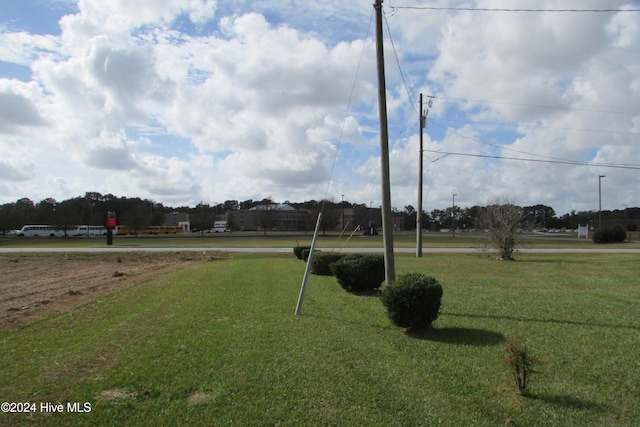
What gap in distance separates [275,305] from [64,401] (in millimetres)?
5644

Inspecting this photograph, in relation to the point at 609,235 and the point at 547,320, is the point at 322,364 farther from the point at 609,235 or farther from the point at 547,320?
the point at 609,235

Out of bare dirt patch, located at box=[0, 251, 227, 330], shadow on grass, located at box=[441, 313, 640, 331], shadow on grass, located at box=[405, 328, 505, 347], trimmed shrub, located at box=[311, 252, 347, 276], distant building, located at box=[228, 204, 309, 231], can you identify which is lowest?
bare dirt patch, located at box=[0, 251, 227, 330]

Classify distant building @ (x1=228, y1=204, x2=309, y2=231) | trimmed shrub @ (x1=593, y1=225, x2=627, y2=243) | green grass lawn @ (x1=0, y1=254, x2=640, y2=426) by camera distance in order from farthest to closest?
distant building @ (x1=228, y1=204, x2=309, y2=231) → trimmed shrub @ (x1=593, y1=225, x2=627, y2=243) → green grass lawn @ (x1=0, y1=254, x2=640, y2=426)

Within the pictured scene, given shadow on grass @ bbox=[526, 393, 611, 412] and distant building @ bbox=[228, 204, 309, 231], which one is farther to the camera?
distant building @ bbox=[228, 204, 309, 231]

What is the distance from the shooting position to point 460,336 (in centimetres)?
697

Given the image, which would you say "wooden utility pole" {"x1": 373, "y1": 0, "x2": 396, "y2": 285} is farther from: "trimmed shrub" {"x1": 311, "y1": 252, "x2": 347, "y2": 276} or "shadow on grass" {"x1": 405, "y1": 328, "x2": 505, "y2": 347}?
"trimmed shrub" {"x1": 311, "y1": 252, "x2": 347, "y2": 276}

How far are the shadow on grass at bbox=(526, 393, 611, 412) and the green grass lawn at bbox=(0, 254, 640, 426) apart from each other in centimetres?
1

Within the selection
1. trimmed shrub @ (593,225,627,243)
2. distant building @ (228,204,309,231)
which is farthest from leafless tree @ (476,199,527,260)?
distant building @ (228,204,309,231)

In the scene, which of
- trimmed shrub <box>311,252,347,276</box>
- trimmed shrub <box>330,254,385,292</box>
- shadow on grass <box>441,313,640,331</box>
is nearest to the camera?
shadow on grass <box>441,313,640,331</box>

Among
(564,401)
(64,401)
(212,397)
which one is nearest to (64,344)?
(64,401)

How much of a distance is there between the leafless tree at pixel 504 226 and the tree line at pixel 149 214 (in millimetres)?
1501

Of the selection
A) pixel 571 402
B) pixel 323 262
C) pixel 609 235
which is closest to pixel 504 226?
pixel 323 262

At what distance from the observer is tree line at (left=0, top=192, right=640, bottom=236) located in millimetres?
85812

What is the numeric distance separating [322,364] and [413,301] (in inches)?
83.2
